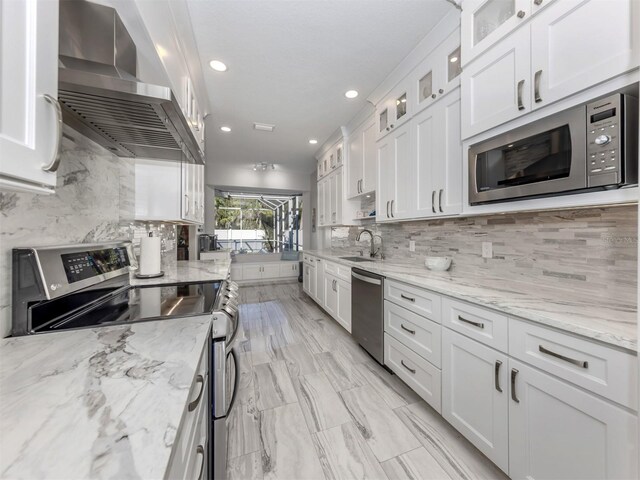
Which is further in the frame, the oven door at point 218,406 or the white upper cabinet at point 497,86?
the white upper cabinet at point 497,86

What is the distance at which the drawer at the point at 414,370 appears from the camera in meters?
1.60

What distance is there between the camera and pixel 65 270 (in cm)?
Result: 106

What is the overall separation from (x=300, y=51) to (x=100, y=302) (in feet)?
7.40

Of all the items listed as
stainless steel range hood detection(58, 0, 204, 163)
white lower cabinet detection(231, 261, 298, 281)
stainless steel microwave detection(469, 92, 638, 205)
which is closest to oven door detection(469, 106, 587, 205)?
stainless steel microwave detection(469, 92, 638, 205)

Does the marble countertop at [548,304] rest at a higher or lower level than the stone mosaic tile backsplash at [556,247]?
lower

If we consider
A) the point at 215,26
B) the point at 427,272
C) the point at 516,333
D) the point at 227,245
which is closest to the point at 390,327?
the point at 427,272

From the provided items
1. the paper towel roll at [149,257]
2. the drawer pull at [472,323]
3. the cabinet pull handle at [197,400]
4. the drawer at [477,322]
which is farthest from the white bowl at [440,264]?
the paper towel roll at [149,257]

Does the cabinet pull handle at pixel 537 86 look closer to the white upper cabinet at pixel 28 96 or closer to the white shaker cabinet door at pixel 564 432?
the white shaker cabinet door at pixel 564 432

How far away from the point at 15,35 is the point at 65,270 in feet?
2.89

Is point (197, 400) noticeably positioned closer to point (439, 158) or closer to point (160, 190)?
point (160, 190)

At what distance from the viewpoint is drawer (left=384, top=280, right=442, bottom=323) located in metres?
1.60

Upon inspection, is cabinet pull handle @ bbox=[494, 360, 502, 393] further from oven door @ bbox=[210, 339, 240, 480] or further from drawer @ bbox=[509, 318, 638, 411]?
oven door @ bbox=[210, 339, 240, 480]

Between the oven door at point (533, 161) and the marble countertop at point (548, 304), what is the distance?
0.52 m

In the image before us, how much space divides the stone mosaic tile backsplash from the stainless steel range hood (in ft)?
6.77
